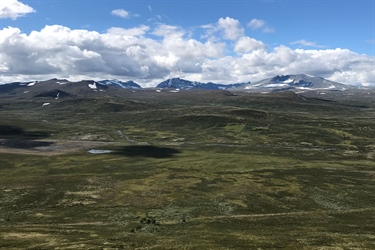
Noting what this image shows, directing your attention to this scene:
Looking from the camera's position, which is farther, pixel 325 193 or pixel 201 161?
pixel 201 161

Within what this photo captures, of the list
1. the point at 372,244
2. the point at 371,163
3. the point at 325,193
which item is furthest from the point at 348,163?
the point at 372,244

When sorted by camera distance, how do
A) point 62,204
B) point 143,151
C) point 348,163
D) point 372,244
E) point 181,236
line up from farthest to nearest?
point 143,151
point 348,163
point 62,204
point 181,236
point 372,244

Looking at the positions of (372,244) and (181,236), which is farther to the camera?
(181,236)

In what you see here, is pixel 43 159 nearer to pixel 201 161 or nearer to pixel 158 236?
pixel 201 161

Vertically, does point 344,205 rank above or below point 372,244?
below

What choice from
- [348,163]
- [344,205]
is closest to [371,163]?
[348,163]

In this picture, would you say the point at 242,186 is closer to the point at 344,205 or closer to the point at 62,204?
the point at 344,205

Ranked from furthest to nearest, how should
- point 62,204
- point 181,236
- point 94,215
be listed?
point 62,204
point 94,215
point 181,236

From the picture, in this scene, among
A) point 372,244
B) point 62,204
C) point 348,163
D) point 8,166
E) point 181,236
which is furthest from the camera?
point 348,163

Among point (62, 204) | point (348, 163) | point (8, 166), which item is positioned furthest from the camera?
point (348, 163)
